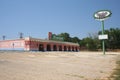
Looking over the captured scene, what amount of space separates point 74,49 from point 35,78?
233 ft

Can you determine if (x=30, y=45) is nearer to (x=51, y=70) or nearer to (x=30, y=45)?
(x=30, y=45)

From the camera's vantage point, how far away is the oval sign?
42.4 meters

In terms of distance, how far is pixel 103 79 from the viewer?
972 cm

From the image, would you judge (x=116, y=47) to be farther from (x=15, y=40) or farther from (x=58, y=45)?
(x=15, y=40)

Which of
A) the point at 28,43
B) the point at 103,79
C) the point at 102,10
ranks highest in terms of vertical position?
the point at 102,10

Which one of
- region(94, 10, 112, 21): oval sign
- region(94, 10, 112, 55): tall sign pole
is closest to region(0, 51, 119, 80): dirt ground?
region(94, 10, 112, 55): tall sign pole

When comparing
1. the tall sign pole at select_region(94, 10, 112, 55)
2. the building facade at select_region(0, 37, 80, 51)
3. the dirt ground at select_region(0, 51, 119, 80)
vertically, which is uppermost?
the tall sign pole at select_region(94, 10, 112, 55)

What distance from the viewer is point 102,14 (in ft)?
142

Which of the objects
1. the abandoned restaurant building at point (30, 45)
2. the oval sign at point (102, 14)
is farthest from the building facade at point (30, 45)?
the oval sign at point (102, 14)

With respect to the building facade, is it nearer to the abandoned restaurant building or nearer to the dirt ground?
the abandoned restaurant building

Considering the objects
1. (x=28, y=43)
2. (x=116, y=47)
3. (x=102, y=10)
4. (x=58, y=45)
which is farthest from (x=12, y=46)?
(x=116, y=47)

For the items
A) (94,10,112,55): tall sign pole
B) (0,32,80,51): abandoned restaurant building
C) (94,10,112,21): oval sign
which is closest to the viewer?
(94,10,112,55): tall sign pole

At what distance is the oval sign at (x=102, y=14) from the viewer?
42406 millimetres

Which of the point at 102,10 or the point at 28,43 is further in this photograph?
the point at 28,43
